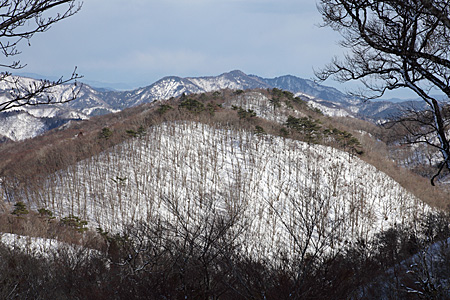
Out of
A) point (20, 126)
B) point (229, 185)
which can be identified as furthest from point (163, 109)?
point (20, 126)

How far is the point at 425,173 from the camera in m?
51.7

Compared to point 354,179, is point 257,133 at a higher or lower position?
higher

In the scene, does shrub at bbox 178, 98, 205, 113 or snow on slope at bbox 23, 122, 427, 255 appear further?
shrub at bbox 178, 98, 205, 113

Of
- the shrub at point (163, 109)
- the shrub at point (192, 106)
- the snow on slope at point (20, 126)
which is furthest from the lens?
the snow on slope at point (20, 126)

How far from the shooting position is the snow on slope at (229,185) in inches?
789

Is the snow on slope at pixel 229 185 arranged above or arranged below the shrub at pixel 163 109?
below

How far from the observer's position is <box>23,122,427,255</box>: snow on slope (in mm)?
20031

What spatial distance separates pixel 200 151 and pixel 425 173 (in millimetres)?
46524

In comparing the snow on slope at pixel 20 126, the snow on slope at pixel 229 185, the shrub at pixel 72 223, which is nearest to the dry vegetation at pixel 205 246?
the shrub at pixel 72 223

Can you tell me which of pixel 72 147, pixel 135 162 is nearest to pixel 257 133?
pixel 135 162

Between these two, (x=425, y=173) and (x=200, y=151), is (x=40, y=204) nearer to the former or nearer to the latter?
(x=200, y=151)

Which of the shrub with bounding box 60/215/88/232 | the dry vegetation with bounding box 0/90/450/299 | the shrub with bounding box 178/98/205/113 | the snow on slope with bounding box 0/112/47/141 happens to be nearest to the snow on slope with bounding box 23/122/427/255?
the dry vegetation with bounding box 0/90/450/299

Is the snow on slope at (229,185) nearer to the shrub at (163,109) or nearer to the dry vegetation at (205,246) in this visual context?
the dry vegetation at (205,246)

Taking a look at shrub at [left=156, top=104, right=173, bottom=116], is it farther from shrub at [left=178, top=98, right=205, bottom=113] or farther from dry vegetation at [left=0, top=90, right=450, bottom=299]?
shrub at [left=178, top=98, right=205, bottom=113]
